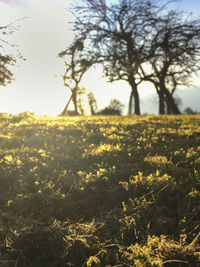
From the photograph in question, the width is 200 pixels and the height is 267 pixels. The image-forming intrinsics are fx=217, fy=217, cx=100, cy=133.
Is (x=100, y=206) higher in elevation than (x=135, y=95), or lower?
lower

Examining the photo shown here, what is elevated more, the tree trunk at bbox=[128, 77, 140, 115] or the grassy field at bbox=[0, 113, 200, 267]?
the tree trunk at bbox=[128, 77, 140, 115]

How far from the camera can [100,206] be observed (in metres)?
4.18

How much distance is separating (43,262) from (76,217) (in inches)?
39.3

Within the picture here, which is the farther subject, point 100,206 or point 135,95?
point 135,95

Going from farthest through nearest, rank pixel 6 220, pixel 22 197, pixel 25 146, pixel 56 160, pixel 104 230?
1. pixel 25 146
2. pixel 56 160
3. pixel 22 197
4. pixel 6 220
5. pixel 104 230

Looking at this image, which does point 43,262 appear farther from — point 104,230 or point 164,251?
point 164,251

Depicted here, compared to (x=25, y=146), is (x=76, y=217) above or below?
below

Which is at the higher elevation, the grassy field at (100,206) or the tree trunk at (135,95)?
the tree trunk at (135,95)

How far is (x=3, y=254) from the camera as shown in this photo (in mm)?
3141

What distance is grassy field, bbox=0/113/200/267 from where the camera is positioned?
9.93 ft

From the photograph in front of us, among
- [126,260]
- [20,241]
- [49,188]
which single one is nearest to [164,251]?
[126,260]

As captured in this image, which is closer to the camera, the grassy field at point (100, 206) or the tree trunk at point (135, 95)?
the grassy field at point (100, 206)

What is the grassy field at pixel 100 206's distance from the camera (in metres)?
3.03

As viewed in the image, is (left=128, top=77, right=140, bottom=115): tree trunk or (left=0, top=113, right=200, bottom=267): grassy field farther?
(left=128, top=77, right=140, bottom=115): tree trunk
